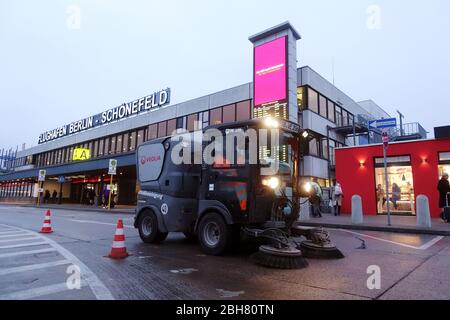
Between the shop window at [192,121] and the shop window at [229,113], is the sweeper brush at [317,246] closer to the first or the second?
the shop window at [229,113]

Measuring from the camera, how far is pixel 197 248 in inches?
309

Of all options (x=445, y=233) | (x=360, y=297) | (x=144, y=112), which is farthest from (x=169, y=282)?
A: (x=144, y=112)

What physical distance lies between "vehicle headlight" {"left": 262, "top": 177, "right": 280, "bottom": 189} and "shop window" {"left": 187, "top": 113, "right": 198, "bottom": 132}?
24.1 m

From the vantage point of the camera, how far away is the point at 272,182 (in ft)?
22.6

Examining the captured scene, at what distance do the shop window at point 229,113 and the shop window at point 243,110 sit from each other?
412 millimetres

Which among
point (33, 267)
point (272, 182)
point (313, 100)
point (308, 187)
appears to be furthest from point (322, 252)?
point (313, 100)

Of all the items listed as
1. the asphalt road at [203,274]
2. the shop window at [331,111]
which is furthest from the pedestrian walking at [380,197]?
the asphalt road at [203,274]

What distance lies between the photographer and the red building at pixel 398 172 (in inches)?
686

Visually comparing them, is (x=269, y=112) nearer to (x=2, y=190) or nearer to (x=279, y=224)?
(x=279, y=224)

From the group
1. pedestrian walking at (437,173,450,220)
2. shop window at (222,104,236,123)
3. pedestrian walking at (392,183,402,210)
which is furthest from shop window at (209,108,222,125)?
pedestrian walking at (437,173,450,220)

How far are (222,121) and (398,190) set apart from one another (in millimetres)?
14899

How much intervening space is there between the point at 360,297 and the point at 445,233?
8502mm

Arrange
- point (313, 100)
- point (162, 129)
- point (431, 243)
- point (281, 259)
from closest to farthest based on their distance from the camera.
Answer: point (281, 259)
point (431, 243)
point (313, 100)
point (162, 129)

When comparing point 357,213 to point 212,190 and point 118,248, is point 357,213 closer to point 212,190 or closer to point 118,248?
point 212,190
